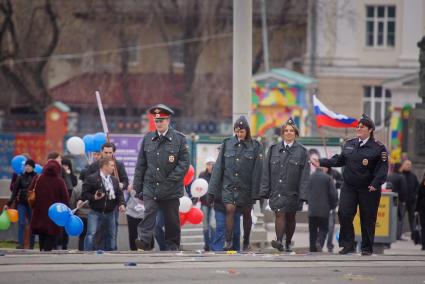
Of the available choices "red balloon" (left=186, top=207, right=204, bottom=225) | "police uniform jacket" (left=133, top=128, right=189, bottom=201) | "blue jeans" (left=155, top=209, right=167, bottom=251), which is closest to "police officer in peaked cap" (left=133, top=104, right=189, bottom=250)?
"police uniform jacket" (left=133, top=128, right=189, bottom=201)

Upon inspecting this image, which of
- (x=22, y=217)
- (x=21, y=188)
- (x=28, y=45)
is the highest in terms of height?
(x=28, y=45)

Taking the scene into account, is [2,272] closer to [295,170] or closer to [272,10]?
[295,170]

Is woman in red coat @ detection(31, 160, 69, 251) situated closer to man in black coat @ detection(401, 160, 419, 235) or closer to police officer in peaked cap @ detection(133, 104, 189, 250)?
police officer in peaked cap @ detection(133, 104, 189, 250)

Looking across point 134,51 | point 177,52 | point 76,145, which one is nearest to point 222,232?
point 76,145

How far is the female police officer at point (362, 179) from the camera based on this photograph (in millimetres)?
16094

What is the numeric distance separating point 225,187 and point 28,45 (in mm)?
30229

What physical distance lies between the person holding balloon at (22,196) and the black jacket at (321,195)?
4.50m

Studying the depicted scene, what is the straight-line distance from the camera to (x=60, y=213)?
691 inches

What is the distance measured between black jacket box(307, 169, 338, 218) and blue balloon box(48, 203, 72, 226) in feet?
16.4

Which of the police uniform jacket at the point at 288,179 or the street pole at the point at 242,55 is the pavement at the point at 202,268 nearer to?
the police uniform jacket at the point at 288,179

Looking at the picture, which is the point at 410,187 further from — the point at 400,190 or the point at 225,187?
the point at 225,187

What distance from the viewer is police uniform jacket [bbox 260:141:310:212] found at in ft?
54.5

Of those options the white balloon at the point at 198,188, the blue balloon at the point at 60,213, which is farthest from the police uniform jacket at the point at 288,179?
the white balloon at the point at 198,188

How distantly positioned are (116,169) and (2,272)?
240 inches
